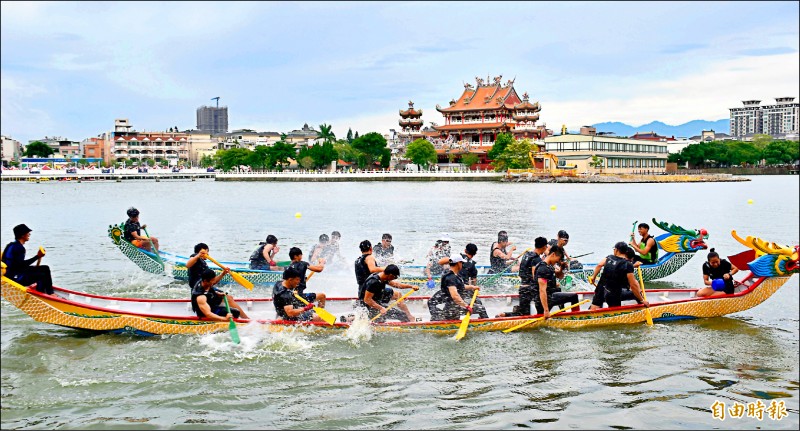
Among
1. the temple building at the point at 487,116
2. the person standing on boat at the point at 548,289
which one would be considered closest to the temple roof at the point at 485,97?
the temple building at the point at 487,116

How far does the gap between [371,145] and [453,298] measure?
3648 inches

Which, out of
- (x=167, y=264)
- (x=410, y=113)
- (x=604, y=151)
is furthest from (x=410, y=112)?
(x=167, y=264)

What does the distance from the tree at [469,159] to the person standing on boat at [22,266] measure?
86073 mm

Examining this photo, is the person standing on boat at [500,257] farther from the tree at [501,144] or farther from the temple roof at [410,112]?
the temple roof at [410,112]

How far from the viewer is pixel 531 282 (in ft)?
39.8

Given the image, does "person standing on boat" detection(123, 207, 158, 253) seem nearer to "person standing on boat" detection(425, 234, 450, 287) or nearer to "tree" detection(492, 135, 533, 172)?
"person standing on boat" detection(425, 234, 450, 287)

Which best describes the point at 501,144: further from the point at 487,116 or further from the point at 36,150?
the point at 36,150

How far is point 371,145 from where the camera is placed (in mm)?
103062

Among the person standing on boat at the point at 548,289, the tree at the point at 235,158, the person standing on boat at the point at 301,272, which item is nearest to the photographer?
the person standing on boat at the point at 548,289

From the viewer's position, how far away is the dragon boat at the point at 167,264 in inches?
630

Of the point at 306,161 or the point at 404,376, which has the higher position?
the point at 306,161

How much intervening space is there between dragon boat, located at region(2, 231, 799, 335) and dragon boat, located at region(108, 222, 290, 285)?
3125 mm

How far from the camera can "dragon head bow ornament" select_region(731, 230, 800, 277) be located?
471 inches

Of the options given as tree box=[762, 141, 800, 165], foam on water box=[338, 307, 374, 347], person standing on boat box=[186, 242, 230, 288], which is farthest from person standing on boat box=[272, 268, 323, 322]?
tree box=[762, 141, 800, 165]
